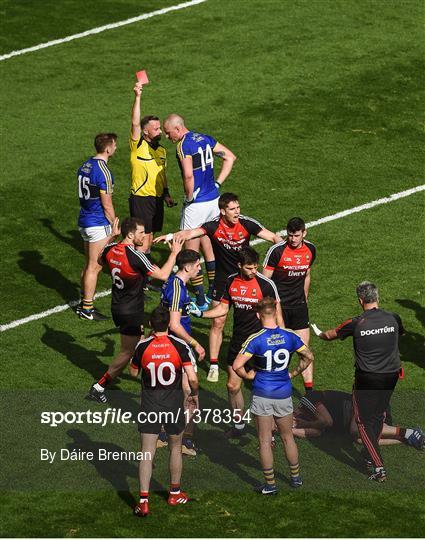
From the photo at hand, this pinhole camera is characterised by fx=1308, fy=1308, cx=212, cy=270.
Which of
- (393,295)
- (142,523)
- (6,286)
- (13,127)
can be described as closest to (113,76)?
(13,127)

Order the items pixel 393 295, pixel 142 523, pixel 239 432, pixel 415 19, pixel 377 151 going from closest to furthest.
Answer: pixel 142 523, pixel 239 432, pixel 393 295, pixel 377 151, pixel 415 19

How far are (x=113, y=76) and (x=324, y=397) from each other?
12506 millimetres

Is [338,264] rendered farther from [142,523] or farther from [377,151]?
[142,523]

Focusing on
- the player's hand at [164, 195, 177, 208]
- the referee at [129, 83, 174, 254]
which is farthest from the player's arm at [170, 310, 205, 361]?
the player's hand at [164, 195, 177, 208]

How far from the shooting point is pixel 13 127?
81.8 feet

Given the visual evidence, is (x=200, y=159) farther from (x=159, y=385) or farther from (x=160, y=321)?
(x=159, y=385)

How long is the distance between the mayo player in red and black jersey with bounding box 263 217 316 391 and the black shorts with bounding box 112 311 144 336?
1.72 m

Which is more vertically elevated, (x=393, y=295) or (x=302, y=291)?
(x=302, y=291)

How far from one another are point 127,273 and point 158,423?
114 inches

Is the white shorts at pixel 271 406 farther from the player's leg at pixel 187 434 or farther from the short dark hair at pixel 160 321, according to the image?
the short dark hair at pixel 160 321

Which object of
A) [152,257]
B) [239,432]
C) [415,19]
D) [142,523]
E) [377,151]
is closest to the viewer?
[142,523]

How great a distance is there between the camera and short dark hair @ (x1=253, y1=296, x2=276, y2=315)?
47.2 feet

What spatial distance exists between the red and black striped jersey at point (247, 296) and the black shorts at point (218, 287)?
4.45 feet

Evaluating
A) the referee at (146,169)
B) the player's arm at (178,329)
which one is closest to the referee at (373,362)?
the player's arm at (178,329)
